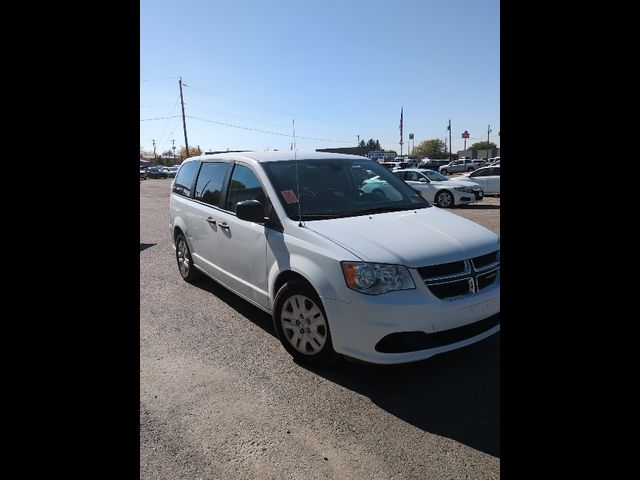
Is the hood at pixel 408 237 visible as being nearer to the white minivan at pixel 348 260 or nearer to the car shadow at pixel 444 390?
the white minivan at pixel 348 260

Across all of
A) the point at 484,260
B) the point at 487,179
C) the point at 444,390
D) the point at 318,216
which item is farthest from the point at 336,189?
the point at 487,179

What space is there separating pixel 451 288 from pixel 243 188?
2328mm

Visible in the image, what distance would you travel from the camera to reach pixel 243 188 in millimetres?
4473

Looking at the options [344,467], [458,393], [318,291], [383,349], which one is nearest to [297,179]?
[318,291]

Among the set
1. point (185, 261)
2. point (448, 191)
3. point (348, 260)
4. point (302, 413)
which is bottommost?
point (302, 413)

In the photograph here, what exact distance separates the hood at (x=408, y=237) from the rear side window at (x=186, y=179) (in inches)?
110

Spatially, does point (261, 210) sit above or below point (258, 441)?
above

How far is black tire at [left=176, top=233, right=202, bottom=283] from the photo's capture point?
231 inches

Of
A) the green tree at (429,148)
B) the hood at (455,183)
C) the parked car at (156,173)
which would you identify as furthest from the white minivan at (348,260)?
the green tree at (429,148)

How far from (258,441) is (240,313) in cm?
225

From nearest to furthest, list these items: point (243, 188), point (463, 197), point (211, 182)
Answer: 1. point (243, 188)
2. point (211, 182)
3. point (463, 197)

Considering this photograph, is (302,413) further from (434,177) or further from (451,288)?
(434,177)
